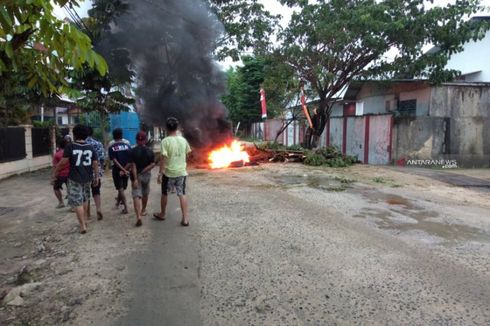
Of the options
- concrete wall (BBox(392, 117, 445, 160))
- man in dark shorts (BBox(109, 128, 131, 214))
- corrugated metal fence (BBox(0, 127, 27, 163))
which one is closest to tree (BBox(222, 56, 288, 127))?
concrete wall (BBox(392, 117, 445, 160))

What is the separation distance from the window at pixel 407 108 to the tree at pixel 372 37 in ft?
4.02

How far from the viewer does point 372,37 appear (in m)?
14.6

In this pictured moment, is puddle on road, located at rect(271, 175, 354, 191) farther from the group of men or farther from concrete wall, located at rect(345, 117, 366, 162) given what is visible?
concrete wall, located at rect(345, 117, 366, 162)

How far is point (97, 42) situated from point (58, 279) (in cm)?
1049

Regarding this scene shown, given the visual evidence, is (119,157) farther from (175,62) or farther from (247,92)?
(247,92)

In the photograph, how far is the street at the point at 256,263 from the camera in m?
3.32

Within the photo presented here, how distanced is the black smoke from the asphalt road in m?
7.84

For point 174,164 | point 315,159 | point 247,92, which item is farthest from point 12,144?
point 247,92

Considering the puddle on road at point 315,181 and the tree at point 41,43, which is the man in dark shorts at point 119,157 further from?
the puddle on road at point 315,181

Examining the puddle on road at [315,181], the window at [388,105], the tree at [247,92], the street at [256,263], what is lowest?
the street at [256,263]

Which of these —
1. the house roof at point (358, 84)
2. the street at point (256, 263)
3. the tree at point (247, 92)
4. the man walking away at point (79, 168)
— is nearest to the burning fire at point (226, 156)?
the street at point (256, 263)

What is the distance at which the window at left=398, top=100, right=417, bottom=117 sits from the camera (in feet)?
54.6

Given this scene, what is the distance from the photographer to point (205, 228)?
5879 mm

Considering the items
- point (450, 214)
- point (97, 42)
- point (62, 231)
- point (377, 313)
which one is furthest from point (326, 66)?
point (377, 313)
